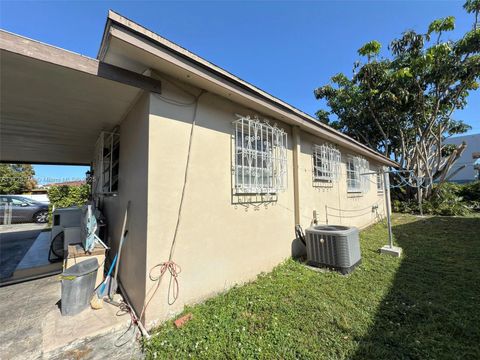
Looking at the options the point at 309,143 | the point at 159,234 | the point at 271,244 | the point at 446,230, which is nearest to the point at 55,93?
the point at 159,234

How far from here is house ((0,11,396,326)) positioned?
7.16 ft

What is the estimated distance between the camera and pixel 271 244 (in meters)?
3.61

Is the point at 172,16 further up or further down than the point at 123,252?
further up

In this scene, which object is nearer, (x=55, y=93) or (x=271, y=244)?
(x=55, y=93)

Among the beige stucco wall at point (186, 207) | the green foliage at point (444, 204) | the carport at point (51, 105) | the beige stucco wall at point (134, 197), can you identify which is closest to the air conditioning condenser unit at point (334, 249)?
the beige stucco wall at point (186, 207)

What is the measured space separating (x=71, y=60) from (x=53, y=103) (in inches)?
55.3

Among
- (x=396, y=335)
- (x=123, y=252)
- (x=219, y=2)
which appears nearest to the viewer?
(x=396, y=335)

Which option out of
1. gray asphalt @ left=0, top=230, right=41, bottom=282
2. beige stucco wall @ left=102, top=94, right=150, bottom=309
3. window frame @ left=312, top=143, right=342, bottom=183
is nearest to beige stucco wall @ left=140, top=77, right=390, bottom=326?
beige stucco wall @ left=102, top=94, right=150, bottom=309

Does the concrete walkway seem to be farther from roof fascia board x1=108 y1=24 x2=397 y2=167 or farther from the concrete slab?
the concrete slab

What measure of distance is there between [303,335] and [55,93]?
4.11 metres

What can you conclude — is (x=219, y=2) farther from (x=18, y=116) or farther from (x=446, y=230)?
(x=446, y=230)

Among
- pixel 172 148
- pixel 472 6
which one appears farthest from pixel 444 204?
pixel 172 148

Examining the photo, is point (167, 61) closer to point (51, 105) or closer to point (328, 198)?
point (51, 105)

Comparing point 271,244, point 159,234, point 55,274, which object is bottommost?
point 55,274
